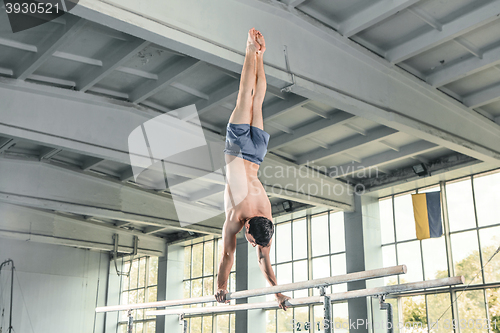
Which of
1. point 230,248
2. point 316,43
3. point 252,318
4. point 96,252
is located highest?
point 316,43

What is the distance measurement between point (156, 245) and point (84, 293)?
5.08m

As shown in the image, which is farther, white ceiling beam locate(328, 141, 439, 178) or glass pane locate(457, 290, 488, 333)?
white ceiling beam locate(328, 141, 439, 178)

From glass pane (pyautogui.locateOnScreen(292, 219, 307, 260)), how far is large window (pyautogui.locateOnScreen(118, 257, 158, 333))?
22.9ft

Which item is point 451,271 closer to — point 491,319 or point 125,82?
point 491,319

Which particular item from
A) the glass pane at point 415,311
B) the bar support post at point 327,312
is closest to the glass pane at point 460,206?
the glass pane at point 415,311

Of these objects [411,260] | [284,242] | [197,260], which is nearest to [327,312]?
[411,260]

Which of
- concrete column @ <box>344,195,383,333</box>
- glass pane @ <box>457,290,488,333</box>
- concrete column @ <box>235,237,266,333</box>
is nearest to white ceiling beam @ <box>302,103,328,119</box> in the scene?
concrete column @ <box>344,195,383,333</box>

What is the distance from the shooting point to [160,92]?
8609 millimetres

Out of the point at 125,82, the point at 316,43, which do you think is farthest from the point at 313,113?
the point at 125,82

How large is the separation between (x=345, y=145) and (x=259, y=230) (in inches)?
259

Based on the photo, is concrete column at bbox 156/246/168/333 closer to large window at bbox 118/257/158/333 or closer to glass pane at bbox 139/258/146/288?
large window at bbox 118/257/158/333

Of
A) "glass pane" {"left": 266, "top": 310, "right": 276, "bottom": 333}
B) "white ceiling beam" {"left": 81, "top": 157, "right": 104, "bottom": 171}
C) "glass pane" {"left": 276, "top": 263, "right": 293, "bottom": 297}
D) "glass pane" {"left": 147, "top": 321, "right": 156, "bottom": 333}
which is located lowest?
"glass pane" {"left": 147, "top": 321, "right": 156, "bottom": 333}

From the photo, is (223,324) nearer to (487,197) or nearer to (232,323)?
(232,323)

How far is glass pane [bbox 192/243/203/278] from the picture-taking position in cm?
1720
